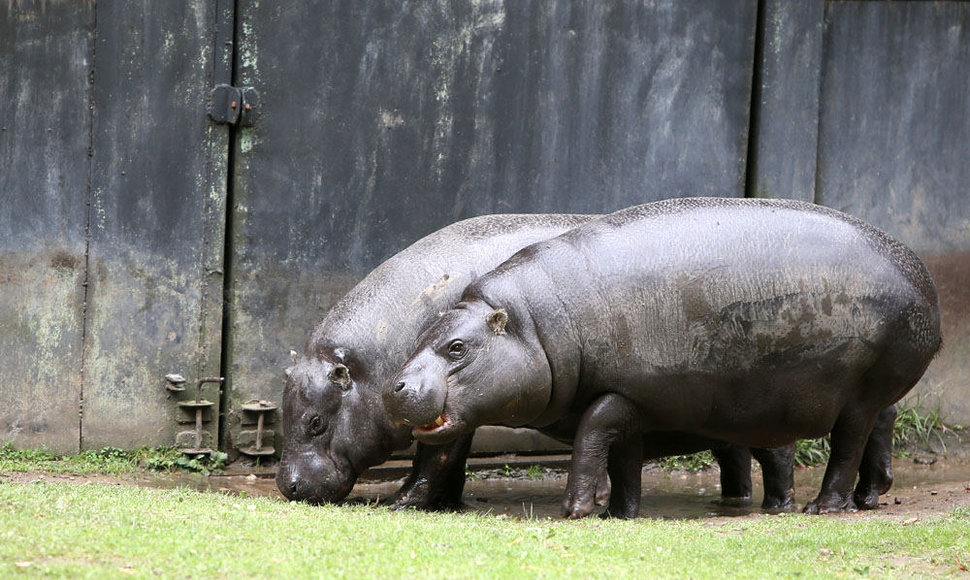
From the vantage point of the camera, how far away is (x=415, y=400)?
8102mm

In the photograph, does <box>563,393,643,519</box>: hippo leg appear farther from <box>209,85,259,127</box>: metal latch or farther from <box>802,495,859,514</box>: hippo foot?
<box>209,85,259,127</box>: metal latch

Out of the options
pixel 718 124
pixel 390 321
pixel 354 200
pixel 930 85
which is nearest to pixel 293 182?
pixel 354 200

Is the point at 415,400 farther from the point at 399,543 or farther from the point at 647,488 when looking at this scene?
the point at 647,488

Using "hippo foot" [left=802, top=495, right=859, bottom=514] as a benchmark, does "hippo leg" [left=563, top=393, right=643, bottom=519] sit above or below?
above

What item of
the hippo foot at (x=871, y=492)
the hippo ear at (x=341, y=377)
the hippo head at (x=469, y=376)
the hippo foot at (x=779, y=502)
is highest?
the hippo head at (x=469, y=376)

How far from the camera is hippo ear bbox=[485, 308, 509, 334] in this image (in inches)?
329

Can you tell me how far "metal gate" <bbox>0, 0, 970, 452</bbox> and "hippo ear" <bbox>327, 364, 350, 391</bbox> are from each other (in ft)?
5.76

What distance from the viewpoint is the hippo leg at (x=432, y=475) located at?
9.11 meters

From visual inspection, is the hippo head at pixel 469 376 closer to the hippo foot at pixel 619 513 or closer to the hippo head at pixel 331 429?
the hippo head at pixel 331 429

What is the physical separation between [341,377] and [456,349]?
3.24 feet

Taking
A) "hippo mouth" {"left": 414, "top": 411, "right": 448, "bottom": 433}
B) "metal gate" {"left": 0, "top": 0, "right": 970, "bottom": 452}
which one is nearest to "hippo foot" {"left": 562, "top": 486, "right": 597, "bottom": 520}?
"hippo mouth" {"left": 414, "top": 411, "right": 448, "bottom": 433}

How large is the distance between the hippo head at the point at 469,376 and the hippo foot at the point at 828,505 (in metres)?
2.01

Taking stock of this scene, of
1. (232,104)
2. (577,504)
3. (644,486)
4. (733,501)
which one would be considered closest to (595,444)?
(577,504)

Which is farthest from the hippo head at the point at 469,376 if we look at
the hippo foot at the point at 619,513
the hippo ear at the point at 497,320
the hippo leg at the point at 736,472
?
the hippo leg at the point at 736,472
